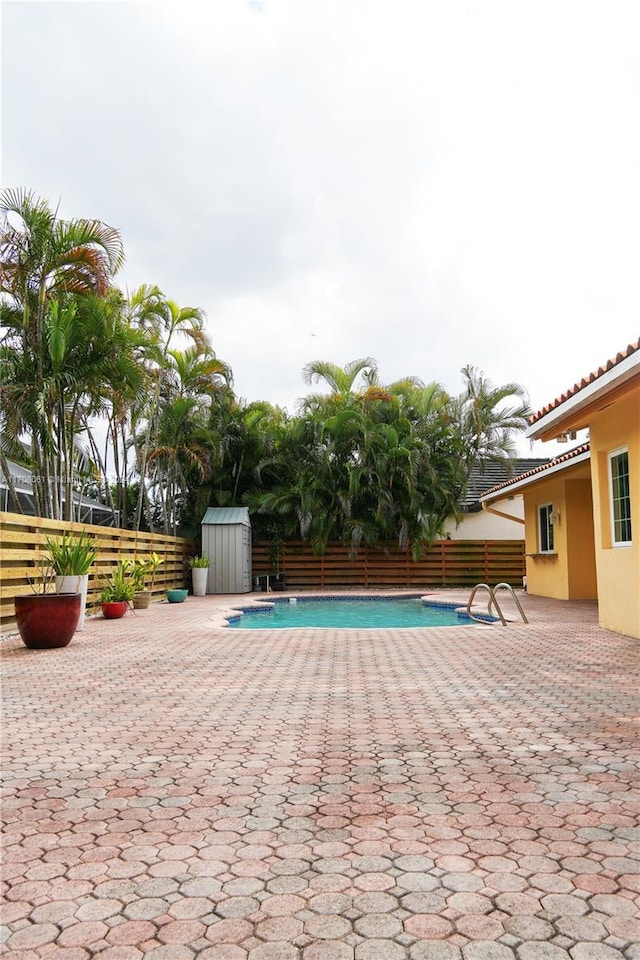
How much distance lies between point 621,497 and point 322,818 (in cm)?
698

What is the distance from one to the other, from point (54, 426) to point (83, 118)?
4.59 meters

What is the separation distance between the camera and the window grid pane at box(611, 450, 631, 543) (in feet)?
27.4

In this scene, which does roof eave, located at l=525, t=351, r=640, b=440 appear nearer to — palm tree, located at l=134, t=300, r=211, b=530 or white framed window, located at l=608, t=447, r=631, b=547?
white framed window, located at l=608, t=447, r=631, b=547

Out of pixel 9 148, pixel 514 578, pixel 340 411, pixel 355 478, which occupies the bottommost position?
pixel 514 578

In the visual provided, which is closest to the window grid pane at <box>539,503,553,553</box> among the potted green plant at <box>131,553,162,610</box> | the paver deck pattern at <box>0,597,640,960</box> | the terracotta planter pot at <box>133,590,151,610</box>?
the potted green plant at <box>131,553,162,610</box>

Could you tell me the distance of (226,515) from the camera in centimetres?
1862

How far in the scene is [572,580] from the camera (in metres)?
13.7

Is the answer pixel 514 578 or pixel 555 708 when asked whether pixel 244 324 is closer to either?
pixel 514 578

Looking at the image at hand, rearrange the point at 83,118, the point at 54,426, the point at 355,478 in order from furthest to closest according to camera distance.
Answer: the point at 355,478
the point at 54,426
the point at 83,118

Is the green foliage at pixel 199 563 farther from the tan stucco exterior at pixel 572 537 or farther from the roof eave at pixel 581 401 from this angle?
the roof eave at pixel 581 401

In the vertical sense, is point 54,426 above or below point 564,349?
below

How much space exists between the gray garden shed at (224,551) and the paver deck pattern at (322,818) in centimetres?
1244

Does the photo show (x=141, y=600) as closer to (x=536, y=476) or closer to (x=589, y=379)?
(x=536, y=476)

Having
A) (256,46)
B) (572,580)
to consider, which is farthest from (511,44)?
(572,580)
